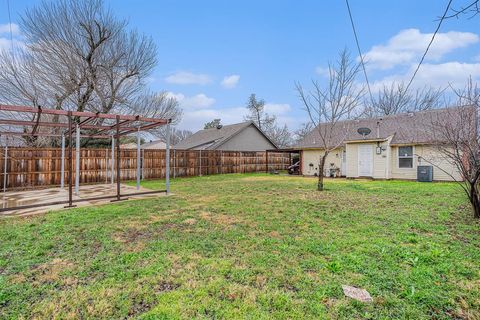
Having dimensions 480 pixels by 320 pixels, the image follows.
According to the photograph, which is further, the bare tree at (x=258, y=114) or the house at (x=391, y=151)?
the bare tree at (x=258, y=114)

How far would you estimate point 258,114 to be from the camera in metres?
34.1

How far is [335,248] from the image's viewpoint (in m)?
3.59

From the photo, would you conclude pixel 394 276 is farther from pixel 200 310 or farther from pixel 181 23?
pixel 181 23

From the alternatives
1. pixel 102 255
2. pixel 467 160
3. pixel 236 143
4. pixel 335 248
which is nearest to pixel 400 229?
pixel 335 248

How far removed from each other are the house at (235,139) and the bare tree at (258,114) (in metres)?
8.96

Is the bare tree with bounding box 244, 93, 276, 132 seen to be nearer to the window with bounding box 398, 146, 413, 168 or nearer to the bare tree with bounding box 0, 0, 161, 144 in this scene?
the bare tree with bounding box 0, 0, 161, 144

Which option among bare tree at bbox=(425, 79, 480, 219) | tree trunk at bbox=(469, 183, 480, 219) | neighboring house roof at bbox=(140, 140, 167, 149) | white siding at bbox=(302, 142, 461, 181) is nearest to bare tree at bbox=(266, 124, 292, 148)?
neighboring house roof at bbox=(140, 140, 167, 149)

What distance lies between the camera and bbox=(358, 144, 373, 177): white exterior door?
1414 centimetres

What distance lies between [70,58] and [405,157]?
17.8 metres

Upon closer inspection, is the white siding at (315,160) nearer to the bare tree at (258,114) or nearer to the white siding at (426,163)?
the white siding at (426,163)

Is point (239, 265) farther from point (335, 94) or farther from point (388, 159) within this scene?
point (388, 159)

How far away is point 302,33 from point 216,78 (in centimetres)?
883

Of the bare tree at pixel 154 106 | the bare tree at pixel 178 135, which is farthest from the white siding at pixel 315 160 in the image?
the bare tree at pixel 178 135

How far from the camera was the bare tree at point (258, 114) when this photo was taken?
33656mm
